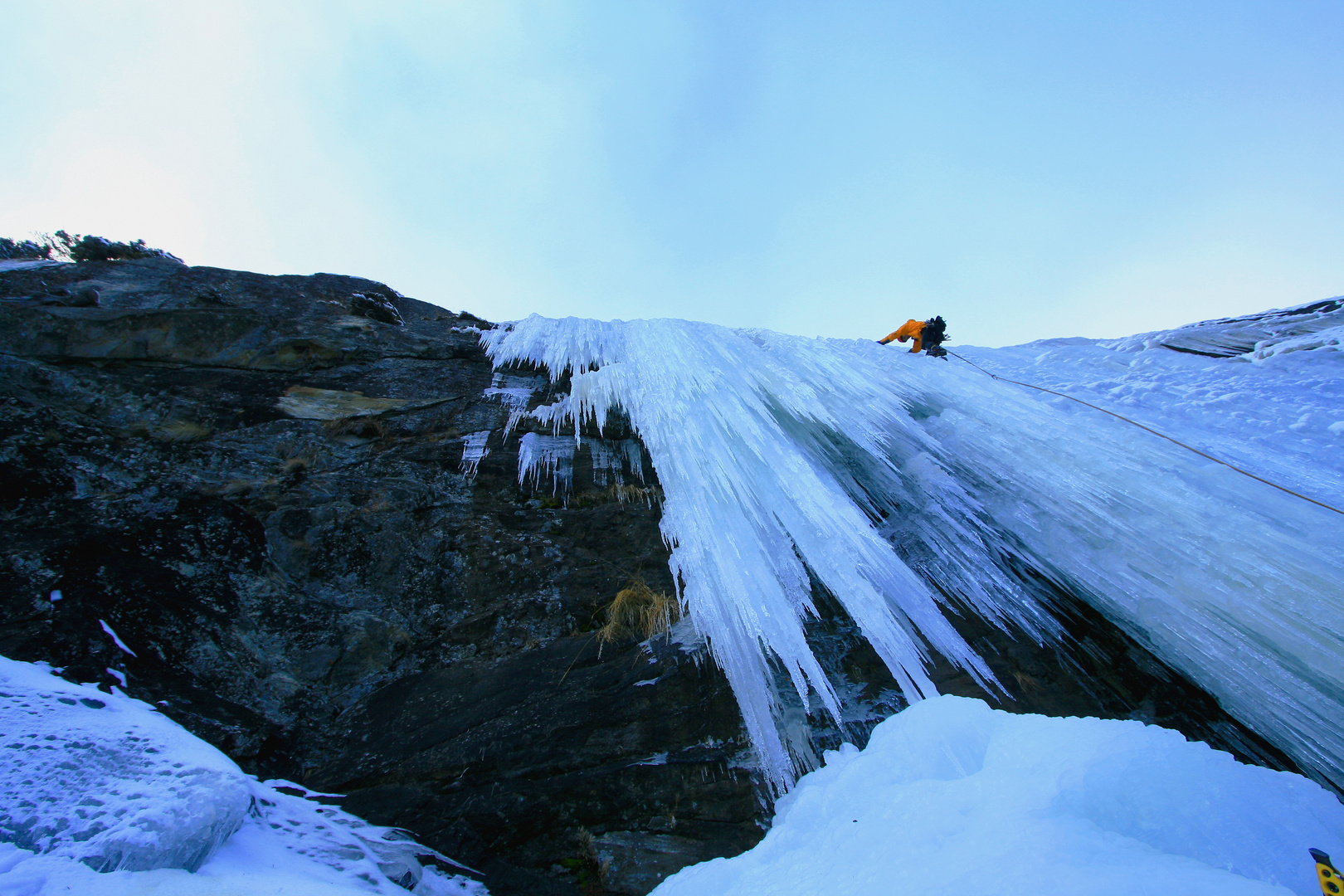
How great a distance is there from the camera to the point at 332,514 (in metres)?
4.41

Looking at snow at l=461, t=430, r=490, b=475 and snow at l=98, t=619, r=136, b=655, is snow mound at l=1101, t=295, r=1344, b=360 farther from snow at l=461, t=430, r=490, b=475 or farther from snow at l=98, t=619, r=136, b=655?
snow at l=98, t=619, r=136, b=655

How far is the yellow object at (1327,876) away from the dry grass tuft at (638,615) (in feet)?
9.79

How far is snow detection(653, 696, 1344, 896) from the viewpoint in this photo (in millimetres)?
1537

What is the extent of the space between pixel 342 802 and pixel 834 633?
335cm

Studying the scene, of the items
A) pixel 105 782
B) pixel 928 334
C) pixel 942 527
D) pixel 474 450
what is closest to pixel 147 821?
pixel 105 782

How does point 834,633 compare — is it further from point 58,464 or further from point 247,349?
point 247,349

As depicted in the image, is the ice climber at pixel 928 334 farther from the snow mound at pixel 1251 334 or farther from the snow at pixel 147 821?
the snow at pixel 147 821

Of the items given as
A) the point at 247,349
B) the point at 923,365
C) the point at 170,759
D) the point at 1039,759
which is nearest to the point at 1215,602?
the point at 1039,759

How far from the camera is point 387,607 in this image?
13.3ft

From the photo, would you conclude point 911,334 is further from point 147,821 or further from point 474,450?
point 147,821

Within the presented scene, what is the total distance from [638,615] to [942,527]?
→ 263 cm

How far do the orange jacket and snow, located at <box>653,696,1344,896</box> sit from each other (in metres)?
5.09

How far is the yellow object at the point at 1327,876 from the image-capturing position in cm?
145

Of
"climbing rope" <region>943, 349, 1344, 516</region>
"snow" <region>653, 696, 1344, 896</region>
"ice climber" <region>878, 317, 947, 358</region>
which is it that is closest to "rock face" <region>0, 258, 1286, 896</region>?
"snow" <region>653, 696, 1344, 896</region>
